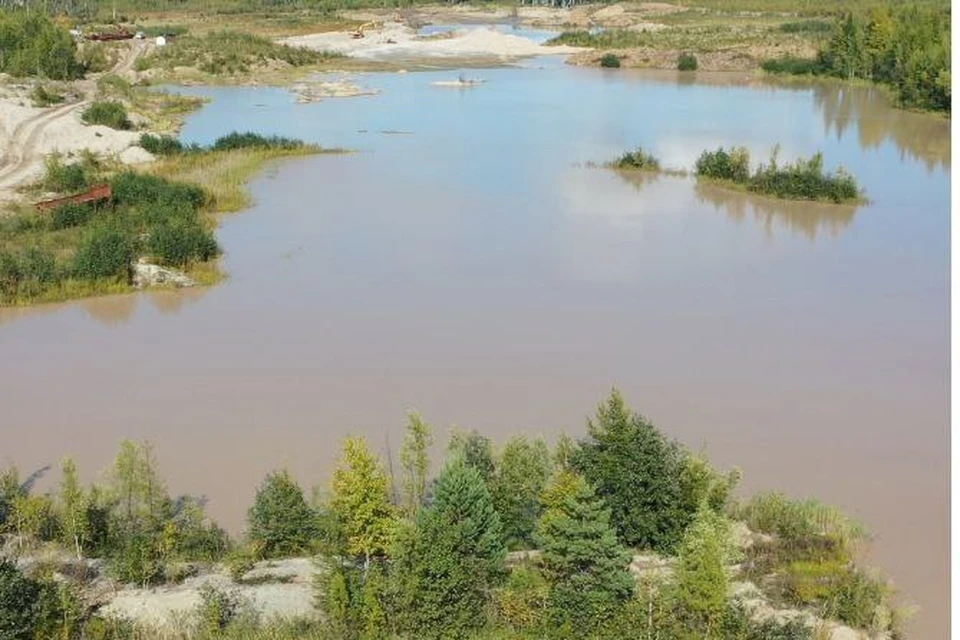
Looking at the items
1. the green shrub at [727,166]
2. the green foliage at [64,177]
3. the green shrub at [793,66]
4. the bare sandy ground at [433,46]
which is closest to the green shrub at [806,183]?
the green shrub at [727,166]

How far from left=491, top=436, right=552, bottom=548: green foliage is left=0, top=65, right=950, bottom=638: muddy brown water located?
236cm

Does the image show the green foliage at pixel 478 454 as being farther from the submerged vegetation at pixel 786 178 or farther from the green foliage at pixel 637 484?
the submerged vegetation at pixel 786 178

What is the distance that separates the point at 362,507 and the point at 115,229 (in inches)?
447

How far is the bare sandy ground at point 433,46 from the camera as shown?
5275cm

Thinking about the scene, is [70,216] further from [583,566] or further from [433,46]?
[433,46]

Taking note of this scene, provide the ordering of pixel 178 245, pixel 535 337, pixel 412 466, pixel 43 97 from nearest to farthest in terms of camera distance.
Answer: pixel 412 466
pixel 535 337
pixel 178 245
pixel 43 97

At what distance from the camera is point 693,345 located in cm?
1268

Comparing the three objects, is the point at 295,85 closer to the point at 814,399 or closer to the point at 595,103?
the point at 595,103

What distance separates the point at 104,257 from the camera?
14969mm

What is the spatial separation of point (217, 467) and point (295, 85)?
111ft

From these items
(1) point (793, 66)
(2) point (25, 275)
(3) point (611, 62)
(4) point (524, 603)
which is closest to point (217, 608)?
(4) point (524, 603)

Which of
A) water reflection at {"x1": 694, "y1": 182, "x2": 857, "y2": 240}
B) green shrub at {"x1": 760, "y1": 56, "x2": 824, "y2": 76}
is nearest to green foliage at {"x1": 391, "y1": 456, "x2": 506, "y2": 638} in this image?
water reflection at {"x1": 694, "y1": 182, "x2": 857, "y2": 240}

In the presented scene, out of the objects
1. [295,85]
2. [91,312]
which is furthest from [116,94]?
[91,312]

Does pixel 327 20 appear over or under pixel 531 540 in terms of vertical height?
over
